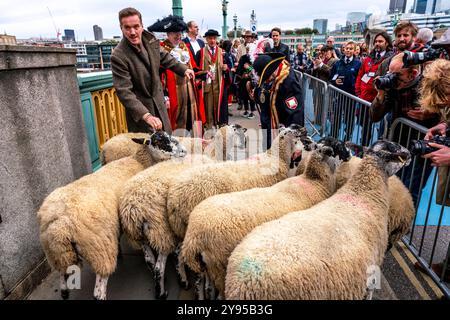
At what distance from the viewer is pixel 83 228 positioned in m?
2.23

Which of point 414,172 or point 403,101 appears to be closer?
point 414,172

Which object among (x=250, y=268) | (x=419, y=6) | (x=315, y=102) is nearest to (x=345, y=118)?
(x=315, y=102)

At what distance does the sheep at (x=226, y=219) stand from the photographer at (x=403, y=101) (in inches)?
59.4

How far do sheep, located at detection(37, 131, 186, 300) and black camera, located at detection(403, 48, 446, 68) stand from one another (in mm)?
3025

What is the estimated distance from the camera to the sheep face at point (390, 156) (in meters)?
2.49

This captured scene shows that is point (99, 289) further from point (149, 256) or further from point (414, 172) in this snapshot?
point (414, 172)

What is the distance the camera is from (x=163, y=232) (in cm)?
257

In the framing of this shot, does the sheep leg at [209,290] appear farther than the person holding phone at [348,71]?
No

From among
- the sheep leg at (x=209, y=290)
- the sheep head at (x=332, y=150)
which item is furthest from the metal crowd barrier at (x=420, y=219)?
the sheep leg at (x=209, y=290)

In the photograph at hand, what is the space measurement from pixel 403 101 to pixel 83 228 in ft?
11.4

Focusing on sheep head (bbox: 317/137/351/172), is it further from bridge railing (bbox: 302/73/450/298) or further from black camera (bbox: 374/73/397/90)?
black camera (bbox: 374/73/397/90)

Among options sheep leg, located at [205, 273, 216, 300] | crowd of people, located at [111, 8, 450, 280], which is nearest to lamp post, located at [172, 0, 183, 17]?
crowd of people, located at [111, 8, 450, 280]

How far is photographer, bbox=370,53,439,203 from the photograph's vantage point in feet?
10.5

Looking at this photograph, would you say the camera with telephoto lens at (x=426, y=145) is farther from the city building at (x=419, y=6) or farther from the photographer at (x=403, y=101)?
the city building at (x=419, y=6)
